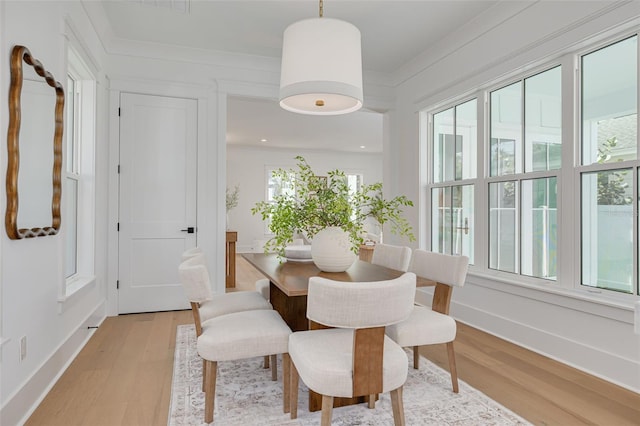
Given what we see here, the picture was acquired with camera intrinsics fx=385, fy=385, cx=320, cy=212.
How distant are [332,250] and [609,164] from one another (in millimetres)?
1900

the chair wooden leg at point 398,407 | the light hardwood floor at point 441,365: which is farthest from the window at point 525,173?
the chair wooden leg at point 398,407

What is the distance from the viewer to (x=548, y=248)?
117 inches

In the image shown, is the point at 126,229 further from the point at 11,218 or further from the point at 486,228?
the point at 486,228

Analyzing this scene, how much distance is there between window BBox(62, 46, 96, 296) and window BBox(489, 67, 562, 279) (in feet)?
11.7

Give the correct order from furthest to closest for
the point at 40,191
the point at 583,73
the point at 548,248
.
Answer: the point at 548,248 < the point at 583,73 < the point at 40,191

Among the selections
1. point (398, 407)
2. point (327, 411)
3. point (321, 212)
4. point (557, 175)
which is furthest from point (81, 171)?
point (557, 175)

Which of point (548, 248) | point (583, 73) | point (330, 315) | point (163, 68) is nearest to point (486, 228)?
point (548, 248)

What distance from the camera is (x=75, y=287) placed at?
296 centimetres

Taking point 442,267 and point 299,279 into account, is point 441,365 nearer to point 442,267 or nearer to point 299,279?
point 442,267

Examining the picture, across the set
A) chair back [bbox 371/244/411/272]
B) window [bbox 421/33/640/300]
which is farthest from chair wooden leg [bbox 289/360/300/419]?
window [bbox 421/33/640/300]

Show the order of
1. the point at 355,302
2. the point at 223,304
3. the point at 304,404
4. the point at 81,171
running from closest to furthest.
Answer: the point at 355,302 < the point at 304,404 < the point at 223,304 < the point at 81,171

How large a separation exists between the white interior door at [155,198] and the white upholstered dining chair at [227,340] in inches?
89.4

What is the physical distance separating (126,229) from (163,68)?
1730mm

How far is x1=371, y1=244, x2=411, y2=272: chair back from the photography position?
9.00 feet
